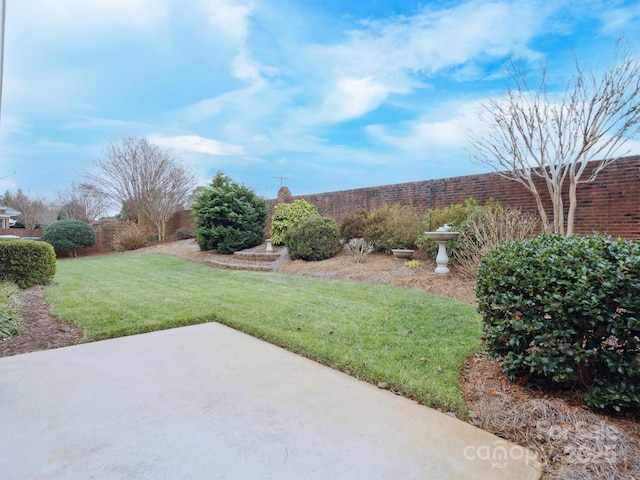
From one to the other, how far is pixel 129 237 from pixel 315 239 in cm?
1070

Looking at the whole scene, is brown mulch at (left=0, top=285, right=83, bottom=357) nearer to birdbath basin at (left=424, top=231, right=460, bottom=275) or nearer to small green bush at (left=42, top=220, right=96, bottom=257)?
birdbath basin at (left=424, top=231, right=460, bottom=275)

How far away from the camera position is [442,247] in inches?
274

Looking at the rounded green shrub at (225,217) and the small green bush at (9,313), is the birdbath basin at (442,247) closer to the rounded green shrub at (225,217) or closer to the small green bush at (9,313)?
the small green bush at (9,313)

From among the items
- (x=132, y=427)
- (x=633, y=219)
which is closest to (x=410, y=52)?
(x=633, y=219)

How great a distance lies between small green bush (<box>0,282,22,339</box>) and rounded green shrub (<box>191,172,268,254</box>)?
7012mm

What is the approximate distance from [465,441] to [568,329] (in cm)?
91

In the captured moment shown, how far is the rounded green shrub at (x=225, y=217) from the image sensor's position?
12.1 m

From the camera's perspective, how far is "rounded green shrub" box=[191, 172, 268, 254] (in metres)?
12.1

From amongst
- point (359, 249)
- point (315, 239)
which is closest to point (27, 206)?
point (315, 239)

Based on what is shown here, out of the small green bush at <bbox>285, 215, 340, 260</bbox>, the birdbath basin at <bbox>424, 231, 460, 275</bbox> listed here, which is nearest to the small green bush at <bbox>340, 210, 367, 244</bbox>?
the small green bush at <bbox>285, 215, 340, 260</bbox>

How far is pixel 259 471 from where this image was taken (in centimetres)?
Answer: 156

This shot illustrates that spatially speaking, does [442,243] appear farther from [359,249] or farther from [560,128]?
[560,128]

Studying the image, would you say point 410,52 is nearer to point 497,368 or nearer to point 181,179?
point 497,368

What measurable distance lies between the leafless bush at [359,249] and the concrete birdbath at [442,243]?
1.99 m
